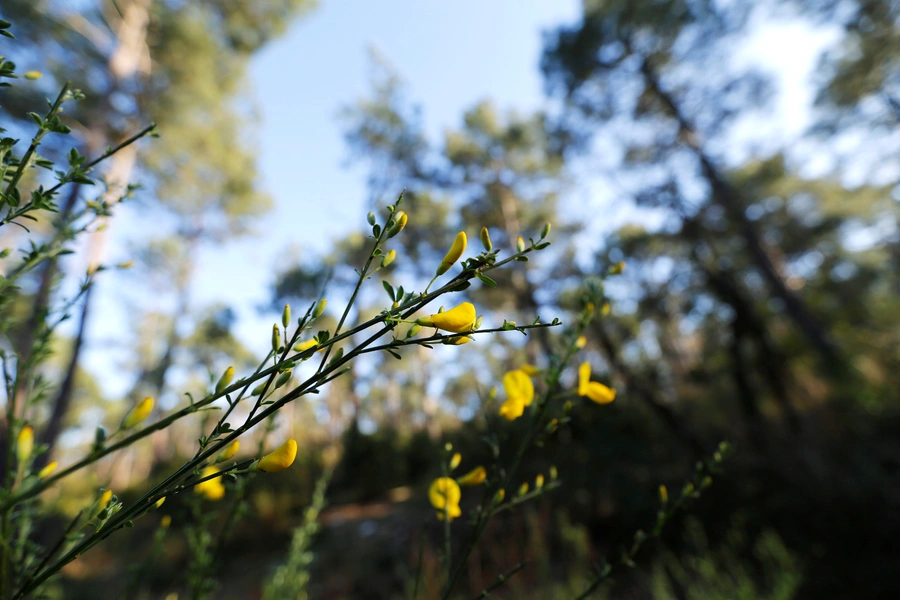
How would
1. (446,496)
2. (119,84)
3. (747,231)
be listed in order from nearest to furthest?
1. (446,496)
2. (119,84)
3. (747,231)

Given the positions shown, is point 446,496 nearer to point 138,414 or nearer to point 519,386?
point 519,386

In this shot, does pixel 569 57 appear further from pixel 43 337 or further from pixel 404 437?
pixel 43 337

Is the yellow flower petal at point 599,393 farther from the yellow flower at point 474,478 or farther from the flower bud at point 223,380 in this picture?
the flower bud at point 223,380

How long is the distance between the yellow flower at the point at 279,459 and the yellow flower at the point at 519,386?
37cm

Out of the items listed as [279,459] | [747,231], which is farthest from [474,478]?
[747,231]

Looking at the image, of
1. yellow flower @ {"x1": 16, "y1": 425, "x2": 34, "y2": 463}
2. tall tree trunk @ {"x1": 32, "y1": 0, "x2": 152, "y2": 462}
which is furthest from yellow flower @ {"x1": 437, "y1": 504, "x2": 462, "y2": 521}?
tall tree trunk @ {"x1": 32, "y1": 0, "x2": 152, "y2": 462}

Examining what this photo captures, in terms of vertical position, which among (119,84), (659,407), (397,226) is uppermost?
(119,84)

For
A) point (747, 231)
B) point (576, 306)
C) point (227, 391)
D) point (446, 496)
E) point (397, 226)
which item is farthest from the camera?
point (747, 231)

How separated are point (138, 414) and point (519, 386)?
0.53 meters

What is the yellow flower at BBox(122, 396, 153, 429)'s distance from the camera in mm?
333

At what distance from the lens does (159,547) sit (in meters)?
0.81

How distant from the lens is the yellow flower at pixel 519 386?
705 mm

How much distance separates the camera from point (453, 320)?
402mm

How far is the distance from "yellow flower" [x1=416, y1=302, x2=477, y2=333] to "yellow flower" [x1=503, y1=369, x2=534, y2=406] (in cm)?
32
